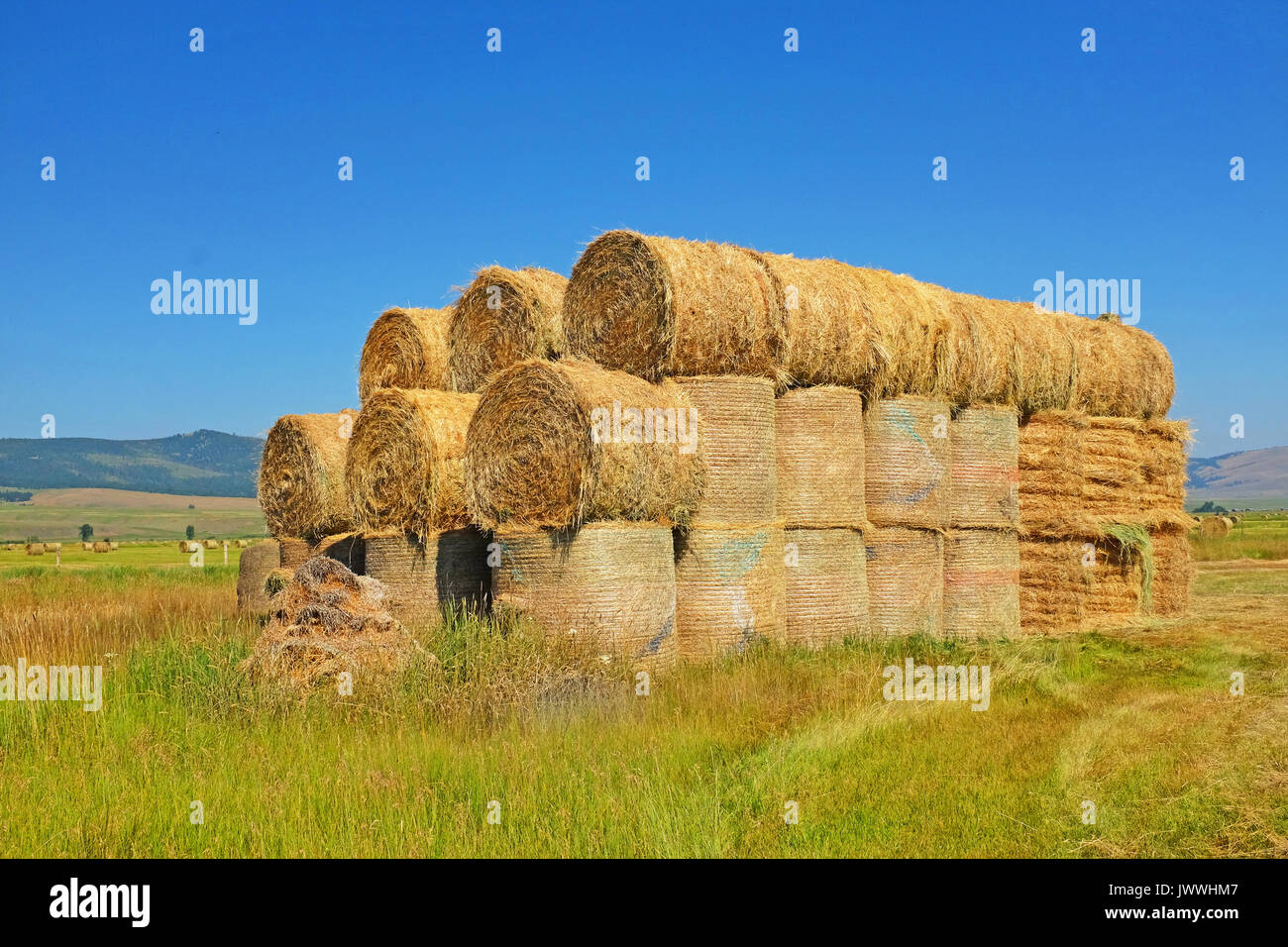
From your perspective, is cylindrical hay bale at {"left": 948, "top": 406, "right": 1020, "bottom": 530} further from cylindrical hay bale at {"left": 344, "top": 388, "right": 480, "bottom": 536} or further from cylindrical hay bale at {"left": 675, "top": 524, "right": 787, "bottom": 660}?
cylindrical hay bale at {"left": 344, "top": 388, "right": 480, "bottom": 536}

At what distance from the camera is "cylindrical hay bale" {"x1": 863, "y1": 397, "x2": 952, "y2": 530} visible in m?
13.3

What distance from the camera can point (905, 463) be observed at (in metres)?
13.5

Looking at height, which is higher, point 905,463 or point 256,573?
point 905,463

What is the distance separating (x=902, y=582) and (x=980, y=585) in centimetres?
152

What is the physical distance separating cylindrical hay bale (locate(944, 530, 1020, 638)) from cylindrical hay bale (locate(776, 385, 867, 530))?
1.96 meters

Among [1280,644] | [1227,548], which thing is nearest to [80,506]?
[1227,548]

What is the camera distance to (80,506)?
196750 millimetres

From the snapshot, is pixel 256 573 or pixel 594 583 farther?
pixel 256 573

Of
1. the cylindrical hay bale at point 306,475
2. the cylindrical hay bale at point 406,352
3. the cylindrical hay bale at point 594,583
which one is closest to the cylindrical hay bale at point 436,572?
the cylindrical hay bale at point 594,583

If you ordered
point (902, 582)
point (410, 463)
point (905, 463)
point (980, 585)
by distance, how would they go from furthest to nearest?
point (980, 585)
point (905, 463)
point (902, 582)
point (410, 463)

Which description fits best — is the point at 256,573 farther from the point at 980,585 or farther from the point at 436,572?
the point at 980,585

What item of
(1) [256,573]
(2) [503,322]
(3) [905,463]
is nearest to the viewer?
(3) [905,463]

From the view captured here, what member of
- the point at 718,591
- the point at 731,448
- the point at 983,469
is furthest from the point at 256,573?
the point at 983,469

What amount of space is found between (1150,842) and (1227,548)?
99.8ft
